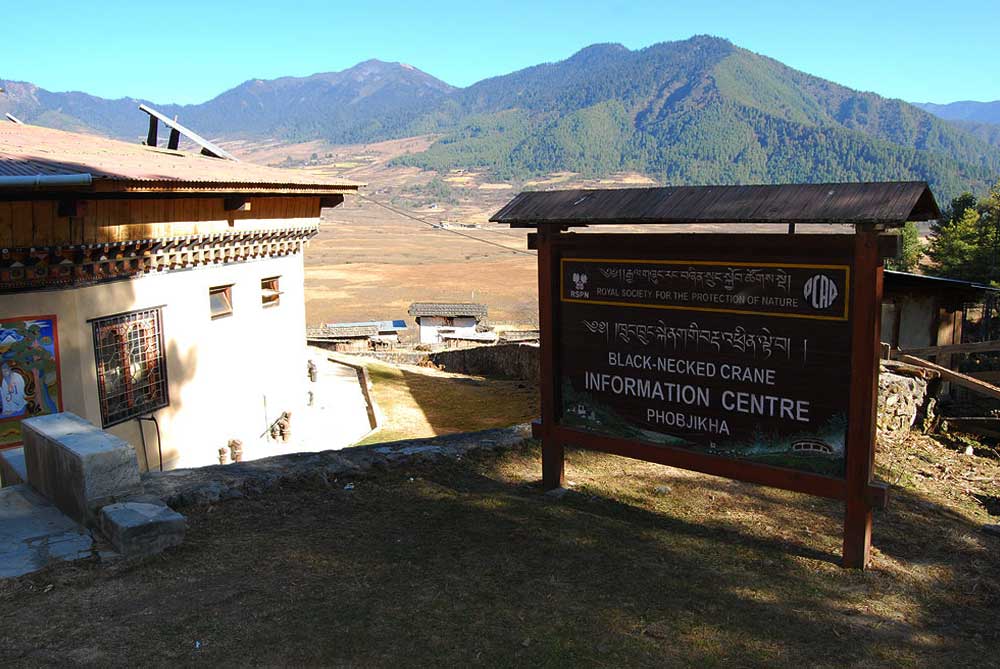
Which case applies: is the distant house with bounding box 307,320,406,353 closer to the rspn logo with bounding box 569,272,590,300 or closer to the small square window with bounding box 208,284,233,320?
the small square window with bounding box 208,284,233,320

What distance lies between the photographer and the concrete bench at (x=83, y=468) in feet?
22.1

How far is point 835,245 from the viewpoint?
234 inches

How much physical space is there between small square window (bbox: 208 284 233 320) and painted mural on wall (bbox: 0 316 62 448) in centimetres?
403

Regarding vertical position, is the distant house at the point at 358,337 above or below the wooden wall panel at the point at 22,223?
below

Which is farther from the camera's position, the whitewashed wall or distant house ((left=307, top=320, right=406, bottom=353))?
distant house ((left=307, top=320, right=406, bottom=353))

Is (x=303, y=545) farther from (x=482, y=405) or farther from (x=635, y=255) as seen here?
(x=482, y=405)

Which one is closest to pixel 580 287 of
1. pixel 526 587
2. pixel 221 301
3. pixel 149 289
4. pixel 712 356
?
pixel 712 356

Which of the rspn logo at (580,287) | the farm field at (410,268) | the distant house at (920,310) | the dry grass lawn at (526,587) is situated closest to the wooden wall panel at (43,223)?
the dry grass lawn at (526,587)

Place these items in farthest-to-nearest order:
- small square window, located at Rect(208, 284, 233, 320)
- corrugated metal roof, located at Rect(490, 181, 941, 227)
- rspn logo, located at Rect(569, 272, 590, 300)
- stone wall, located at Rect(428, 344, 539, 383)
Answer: stone wall, located at Rect(428, 344, 539, 383), small square window, located at Rect(208, 284, 233, 320), rspn logo, located at Rect(569, 272, 590, 300), corrugated metal roof, located at Rect(490, 181, 941, 227)

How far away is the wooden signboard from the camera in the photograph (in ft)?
19.9

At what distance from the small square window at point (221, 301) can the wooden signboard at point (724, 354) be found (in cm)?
914

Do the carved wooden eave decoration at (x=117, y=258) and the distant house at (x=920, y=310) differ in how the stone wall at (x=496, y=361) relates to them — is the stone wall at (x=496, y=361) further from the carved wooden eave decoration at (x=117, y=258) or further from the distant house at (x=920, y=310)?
the carved wooden eave decoration at (x=117, y=258)

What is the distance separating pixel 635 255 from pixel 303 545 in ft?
12.0

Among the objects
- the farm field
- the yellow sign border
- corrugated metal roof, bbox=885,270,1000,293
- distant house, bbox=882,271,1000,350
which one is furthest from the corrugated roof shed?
the yellow sign border
